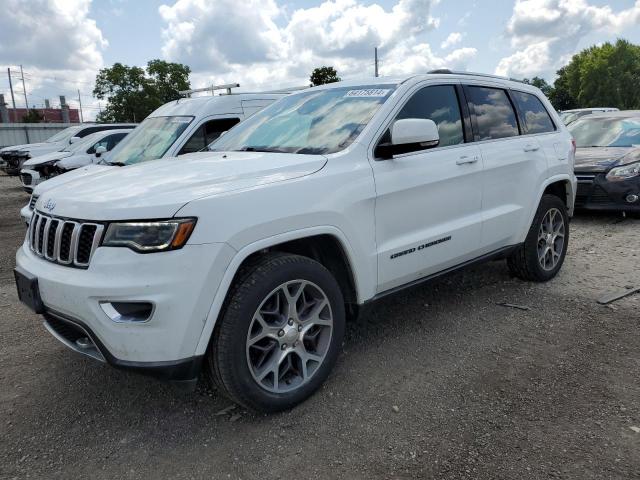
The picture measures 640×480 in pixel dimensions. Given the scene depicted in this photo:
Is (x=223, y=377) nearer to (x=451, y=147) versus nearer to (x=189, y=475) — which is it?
(x=189, y=475)

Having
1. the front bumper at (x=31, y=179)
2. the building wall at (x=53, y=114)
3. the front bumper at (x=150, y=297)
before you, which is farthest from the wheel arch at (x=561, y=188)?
the building wall at (x=53, y=114)

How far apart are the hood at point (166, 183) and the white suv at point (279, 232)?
0.5 inches

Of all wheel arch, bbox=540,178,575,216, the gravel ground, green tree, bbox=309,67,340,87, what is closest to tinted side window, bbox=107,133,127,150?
the gravel ground

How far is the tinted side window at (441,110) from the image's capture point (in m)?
3.72

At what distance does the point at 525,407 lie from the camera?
2988mm

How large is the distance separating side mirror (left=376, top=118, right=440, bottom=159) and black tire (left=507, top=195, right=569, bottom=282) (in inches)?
75.7

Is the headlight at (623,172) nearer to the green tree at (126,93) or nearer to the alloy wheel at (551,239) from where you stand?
the alloy wheel at (551,239)

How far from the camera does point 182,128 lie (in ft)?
23.6

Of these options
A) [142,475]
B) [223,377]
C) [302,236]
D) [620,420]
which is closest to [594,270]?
[620,420]

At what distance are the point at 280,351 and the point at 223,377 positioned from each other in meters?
0.38

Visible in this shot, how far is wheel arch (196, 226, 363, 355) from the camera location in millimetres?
2566

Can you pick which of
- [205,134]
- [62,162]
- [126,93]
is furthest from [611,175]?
[126,93]

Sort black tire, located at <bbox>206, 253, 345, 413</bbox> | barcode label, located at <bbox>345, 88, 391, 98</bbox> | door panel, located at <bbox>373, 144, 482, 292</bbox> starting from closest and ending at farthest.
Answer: black tire, located at <bbox>206, 253, 345, 413</bbox>
door panel, located at <bbox>373, 144, 482, 292</bbox>
barcode label, located at <bbox>345, 88, 391, 98</bbox>

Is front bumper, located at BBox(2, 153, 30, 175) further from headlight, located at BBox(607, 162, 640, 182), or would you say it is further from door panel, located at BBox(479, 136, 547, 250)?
door panel, located at BBox(479, 136, 547, 250)
